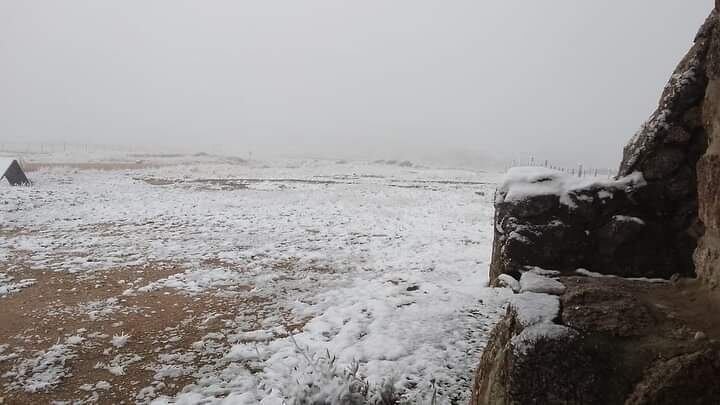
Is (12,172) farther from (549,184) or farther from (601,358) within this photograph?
(601,358)

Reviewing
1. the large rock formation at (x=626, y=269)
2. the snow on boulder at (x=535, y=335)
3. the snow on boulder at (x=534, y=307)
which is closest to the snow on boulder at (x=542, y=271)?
the large rock formation at (x=626, y=269)

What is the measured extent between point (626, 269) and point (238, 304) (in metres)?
7.10

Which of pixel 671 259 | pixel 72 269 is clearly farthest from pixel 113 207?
pixel 671 259

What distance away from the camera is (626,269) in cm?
630

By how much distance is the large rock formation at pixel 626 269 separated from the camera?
3.24 m

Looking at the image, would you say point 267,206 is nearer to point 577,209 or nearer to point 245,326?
point 245,326

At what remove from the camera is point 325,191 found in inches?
942

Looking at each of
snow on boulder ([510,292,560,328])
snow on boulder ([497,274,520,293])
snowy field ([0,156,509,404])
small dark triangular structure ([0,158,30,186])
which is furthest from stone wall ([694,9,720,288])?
small dark triangular structure ([0,158,30,186])

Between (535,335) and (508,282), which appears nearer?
(535,335)

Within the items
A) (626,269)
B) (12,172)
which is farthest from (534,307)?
(12,172)

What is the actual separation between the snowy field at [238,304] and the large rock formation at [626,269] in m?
1.51

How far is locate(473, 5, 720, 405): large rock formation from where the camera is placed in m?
3.24

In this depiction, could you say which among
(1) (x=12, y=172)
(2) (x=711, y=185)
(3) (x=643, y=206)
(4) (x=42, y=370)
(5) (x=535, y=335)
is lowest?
Answer: (4) (x=42, y=370)

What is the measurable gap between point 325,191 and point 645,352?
21.2m
